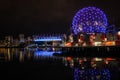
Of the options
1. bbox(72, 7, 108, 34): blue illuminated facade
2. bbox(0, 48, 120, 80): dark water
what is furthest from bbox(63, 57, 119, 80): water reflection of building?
bbox(72, 7, 108, 34): blue illuminated facade

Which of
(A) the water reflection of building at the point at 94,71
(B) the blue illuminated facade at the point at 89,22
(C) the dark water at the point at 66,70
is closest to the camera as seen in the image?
(A) the water reflection of building at the point at 94,71

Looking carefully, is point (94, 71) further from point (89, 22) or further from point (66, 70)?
point (89, 22)

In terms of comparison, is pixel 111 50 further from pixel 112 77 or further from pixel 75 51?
pixel 112 77

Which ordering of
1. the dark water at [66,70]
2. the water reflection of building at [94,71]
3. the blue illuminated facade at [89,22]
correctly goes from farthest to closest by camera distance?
the blue illuminated facade at [89,22] < the dark water at [66,70] < the water reflection of building at [94,71]

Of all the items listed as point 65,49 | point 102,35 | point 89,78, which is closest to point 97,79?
point 89,78

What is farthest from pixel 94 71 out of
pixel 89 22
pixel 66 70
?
pixel 89 22

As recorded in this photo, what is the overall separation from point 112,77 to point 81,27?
61613 millimetres

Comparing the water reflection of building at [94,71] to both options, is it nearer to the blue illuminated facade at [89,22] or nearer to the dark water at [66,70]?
the dark water at [66,70]

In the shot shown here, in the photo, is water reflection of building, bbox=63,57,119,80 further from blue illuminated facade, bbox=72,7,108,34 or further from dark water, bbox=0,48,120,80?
blue illuminated facade, bbox=72,7,108,34

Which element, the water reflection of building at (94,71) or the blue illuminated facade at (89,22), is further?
the blue illuminated facade at (89,22)

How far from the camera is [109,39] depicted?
96562 mm

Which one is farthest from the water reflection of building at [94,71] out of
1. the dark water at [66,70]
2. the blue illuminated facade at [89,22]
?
the blue illuminated facade at [89,22]

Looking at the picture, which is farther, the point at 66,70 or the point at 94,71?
the point at 66,70

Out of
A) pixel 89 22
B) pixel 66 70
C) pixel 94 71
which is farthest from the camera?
pixel 89 22
